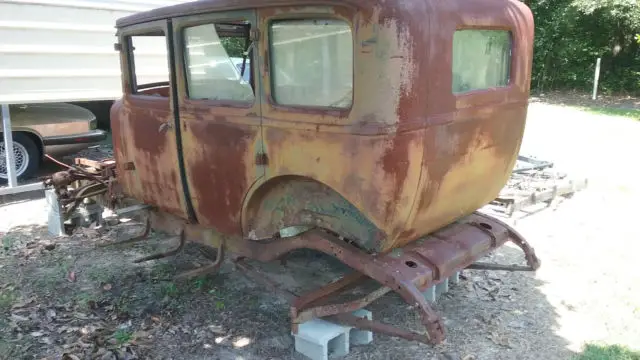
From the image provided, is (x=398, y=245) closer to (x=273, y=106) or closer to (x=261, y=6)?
(x=273, y=106)

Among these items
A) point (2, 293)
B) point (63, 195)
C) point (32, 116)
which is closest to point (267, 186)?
point (2, 293)

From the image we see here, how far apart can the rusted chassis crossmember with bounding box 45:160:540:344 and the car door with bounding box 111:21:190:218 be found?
0.51 m

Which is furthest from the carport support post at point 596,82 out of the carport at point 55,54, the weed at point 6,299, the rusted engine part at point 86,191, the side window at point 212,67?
the weed at point 6,299

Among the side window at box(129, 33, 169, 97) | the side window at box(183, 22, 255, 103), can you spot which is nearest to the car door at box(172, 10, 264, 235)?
the side window at box(183, 22, 255, 103)

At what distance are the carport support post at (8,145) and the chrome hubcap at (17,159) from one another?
0.30m

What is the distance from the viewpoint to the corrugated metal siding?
6.89 m

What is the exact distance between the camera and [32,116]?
7.52 meters

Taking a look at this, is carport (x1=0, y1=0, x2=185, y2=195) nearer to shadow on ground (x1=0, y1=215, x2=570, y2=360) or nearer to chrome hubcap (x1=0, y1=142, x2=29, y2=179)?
chrome hubcap (x1=0, y1=142, x2=29, y2=179)

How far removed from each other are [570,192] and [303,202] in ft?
15.5

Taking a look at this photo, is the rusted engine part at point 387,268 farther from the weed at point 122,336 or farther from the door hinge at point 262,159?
the weed at point 122,336

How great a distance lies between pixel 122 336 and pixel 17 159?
4.64 m

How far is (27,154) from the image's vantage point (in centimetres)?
738

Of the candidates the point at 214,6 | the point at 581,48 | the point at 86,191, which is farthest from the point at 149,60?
the point at 581,48

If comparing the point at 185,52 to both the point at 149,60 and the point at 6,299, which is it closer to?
the point at 6,299
